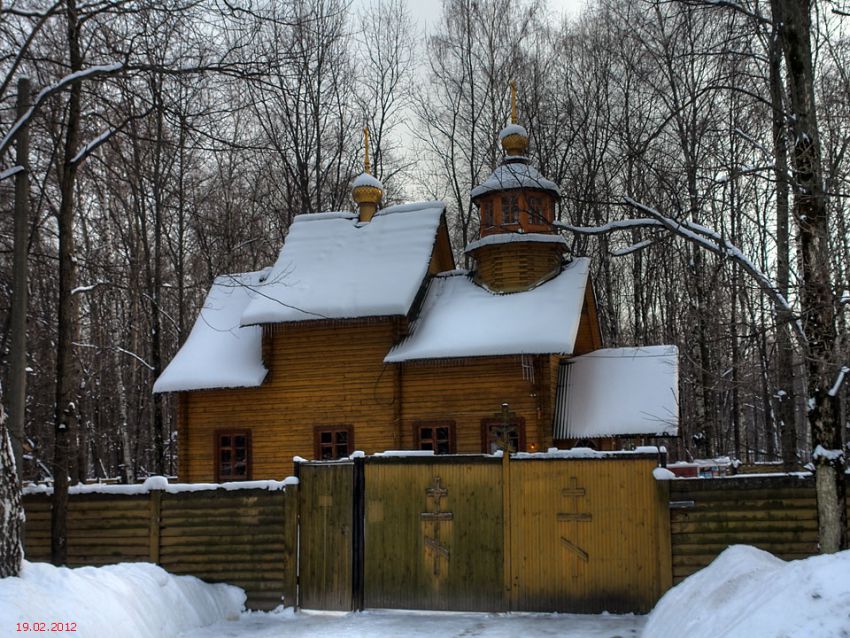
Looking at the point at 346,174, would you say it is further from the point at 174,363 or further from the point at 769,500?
the point at 769,500

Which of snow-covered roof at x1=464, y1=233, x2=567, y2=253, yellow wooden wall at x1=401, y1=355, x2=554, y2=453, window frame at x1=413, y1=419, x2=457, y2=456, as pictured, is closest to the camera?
yellow wooden wall at x1=401, y1=355, x2=554, y2=453

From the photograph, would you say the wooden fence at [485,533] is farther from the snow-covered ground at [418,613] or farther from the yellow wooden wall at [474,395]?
the yellow wooden wall at [474,395]

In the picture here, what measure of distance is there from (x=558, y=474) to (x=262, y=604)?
422cm

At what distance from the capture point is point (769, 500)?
10023mm

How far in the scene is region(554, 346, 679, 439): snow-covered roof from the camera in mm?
18141

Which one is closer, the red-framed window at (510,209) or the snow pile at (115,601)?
the snow pile at (115,601)

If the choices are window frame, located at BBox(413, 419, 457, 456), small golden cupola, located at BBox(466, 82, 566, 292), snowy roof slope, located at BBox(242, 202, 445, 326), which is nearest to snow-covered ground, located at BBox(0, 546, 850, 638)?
window frame, located at BBox(413, 419, 457, 456)

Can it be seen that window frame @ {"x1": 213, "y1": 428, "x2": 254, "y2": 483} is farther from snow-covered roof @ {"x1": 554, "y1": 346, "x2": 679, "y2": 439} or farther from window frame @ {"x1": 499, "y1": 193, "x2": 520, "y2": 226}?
window frame @ {"x1": 499, "y1": 193, "x2": 520, "y2": 226}

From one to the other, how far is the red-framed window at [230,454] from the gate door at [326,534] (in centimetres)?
1001

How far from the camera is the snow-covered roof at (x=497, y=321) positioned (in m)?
18.3

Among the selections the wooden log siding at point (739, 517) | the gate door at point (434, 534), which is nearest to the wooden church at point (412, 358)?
the gate door at point (434, 534)

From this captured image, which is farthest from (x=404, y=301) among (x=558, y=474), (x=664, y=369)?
(x=558, y=474)

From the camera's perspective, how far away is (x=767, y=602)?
6.11 meters

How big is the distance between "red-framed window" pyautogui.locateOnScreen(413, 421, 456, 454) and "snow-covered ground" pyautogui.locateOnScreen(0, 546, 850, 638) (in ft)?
28.3
